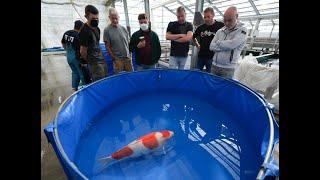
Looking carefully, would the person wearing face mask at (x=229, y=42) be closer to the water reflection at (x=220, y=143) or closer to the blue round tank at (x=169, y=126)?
the blue round tank at (x=169, y=126)

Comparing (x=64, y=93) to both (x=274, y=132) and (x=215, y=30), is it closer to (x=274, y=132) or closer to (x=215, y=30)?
(x=215, y=30)

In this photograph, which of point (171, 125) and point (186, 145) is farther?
point (171, 125)

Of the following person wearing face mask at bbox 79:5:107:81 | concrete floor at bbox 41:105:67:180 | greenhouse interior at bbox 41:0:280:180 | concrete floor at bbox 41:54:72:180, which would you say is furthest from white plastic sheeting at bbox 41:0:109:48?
concrete floor at bbox 41:105:67:180

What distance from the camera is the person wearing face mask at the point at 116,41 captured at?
3230 millimetres

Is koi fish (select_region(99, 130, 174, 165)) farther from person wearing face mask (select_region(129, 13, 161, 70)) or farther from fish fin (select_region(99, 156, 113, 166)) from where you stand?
person wearing face mask (select_region(129, 13, 161, 70))

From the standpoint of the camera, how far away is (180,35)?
322 cm

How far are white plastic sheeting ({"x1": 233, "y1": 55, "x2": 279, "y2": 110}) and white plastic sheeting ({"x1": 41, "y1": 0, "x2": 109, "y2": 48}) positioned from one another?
4.41m

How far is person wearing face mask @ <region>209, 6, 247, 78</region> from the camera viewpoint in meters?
2.56

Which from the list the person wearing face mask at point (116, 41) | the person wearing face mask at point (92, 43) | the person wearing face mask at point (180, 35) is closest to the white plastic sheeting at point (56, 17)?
the person wearing face mask at point (116, 41)

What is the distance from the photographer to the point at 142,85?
3426mm
